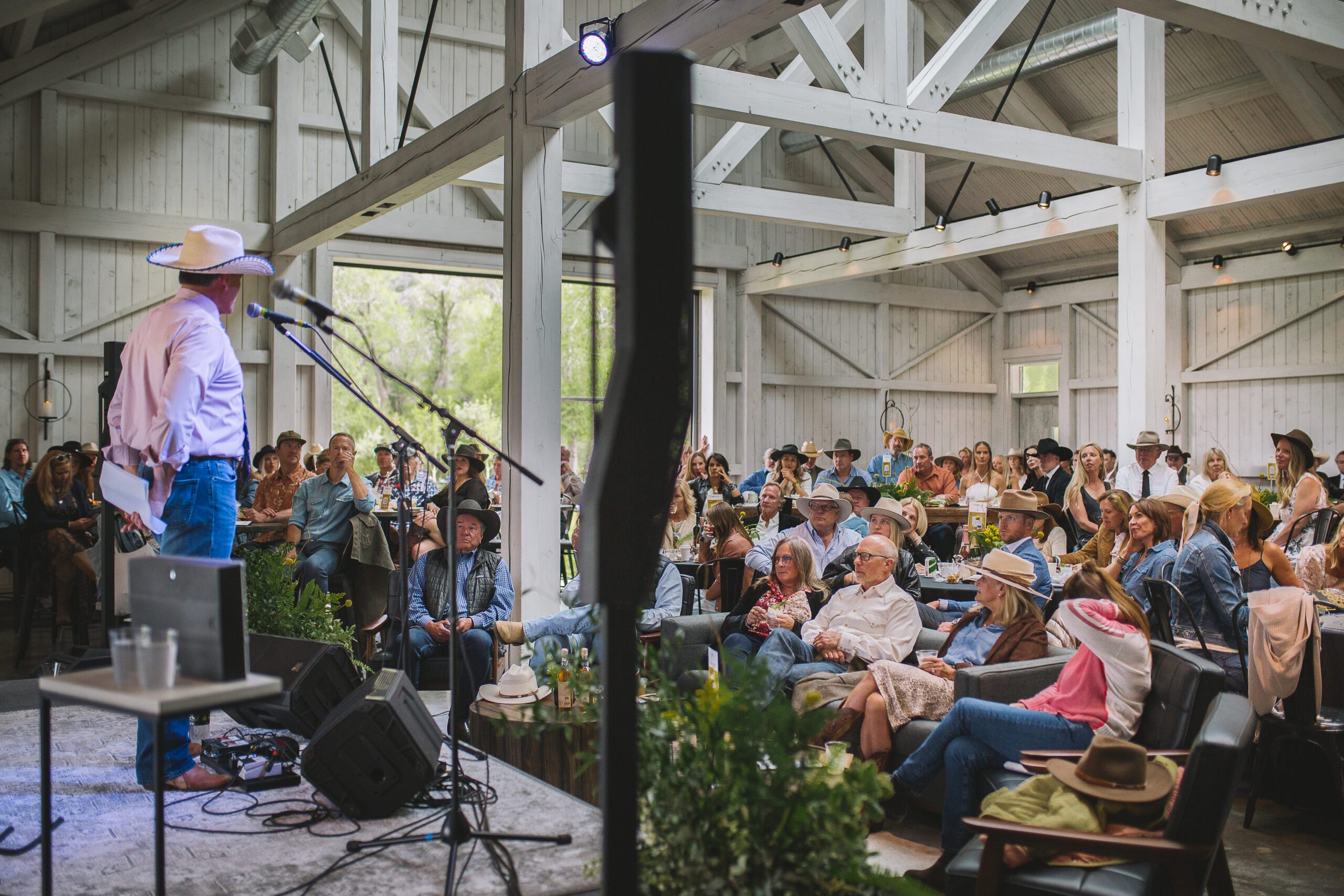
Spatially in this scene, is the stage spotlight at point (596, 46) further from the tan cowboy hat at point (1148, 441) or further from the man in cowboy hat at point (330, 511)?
the tan cowboy hat at point (1148, 441)

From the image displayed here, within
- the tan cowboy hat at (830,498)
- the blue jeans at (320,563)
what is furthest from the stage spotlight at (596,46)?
the blue jeans at (320,563)

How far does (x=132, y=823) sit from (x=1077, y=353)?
47.0 feet

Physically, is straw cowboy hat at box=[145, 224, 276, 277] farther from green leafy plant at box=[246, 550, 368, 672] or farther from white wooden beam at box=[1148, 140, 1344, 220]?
white wooden beam at box=[1148, 140, 1344, 220]

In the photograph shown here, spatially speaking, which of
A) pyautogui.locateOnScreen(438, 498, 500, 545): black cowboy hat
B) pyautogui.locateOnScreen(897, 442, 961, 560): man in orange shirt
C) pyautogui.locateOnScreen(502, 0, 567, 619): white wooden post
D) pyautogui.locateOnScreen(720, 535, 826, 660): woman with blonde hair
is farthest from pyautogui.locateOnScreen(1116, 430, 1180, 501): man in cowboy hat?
pyautogui.locateOnScreen(438, 498, 500, 545): black cowboy hat

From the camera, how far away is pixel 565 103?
16.6ft

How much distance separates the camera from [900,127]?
23.1 ft

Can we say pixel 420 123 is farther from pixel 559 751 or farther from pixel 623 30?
pixel 559 751

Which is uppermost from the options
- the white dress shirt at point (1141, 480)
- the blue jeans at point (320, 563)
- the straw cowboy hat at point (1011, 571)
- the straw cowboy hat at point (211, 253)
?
the straw cowboy hat at point (211, 253)

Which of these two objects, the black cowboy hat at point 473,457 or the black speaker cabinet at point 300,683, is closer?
the black speaker cabinet at point 300,683

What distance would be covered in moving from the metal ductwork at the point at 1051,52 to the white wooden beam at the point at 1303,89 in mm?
906

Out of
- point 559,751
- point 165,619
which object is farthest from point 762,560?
point 165,619

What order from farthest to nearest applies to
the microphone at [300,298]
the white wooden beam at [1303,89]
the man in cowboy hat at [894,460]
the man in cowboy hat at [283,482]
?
the white wooden beam at [1303,89] → the man in cowboy hat at [894,460] → the man in cowboy hat at [283,482] → the microphone at [300,298]

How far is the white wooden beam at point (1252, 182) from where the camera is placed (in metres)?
7.48

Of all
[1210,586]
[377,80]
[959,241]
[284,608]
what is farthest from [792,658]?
[959,241]
